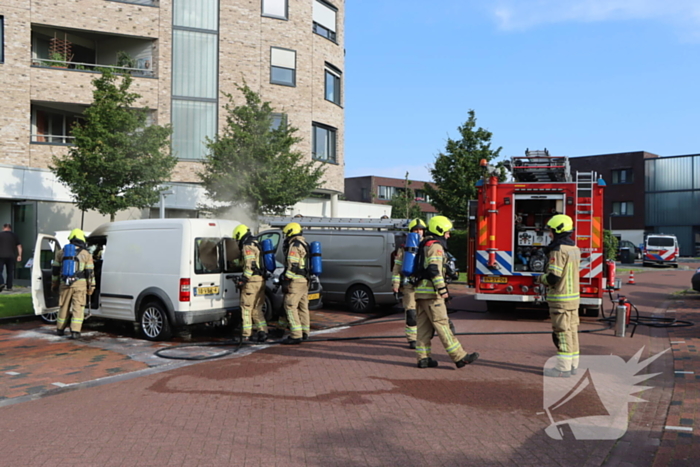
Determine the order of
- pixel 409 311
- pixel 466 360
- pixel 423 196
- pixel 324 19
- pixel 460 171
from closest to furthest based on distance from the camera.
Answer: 1. pixel 466 360
2. pixel 409 311
3. pixel 460 171
4. pixel 324 19
5. pixel 423 196

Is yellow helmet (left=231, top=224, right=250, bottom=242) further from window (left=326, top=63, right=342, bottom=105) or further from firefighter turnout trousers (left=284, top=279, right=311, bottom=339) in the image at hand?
window (left=326, top=63, right=342, bottom=105)

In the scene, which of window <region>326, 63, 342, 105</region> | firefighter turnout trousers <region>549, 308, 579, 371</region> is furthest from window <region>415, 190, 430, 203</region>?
firefighter turnout trousers <region>549, 308, 579, 371</region>

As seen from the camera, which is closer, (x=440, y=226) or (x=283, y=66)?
(x=440, y=226)

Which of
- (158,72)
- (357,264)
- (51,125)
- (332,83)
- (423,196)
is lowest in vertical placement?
(357,264)

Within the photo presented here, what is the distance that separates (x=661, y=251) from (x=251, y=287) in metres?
33.0

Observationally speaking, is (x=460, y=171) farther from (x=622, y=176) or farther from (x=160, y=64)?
(x=622, y=176)

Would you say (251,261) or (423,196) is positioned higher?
(423,196)

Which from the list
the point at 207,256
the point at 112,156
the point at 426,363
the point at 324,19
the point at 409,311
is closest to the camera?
the point at 426,363

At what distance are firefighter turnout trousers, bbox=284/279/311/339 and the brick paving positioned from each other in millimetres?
850

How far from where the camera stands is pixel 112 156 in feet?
53.2

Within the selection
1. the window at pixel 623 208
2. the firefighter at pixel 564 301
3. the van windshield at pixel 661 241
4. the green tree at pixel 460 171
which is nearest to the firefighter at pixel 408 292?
the firefighter at pixel 564 301

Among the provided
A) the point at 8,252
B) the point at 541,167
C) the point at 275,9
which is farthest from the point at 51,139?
the point at 541,167

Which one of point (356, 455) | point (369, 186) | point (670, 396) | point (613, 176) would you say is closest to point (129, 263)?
point (356, 455)

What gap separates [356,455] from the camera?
14.8 feet
